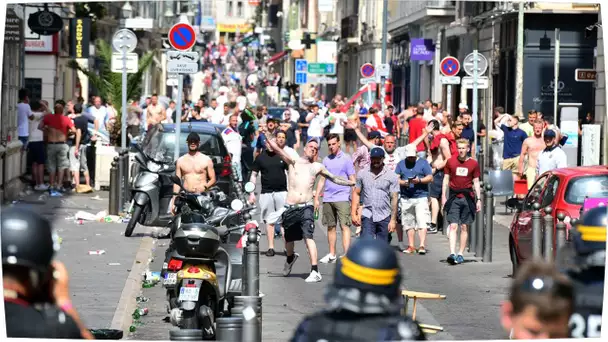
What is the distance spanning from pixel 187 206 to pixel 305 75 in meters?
43.7

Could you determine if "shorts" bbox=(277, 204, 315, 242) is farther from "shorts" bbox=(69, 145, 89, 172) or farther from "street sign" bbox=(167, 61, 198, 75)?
"shorts" bbox=(69, 145, 89, 172)

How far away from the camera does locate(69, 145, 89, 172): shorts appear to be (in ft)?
84.5

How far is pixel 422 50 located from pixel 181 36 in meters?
27.6

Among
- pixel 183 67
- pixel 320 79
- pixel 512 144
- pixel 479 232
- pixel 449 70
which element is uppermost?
pixel 320 79

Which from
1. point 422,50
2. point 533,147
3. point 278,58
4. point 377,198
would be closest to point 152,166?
point 377,198

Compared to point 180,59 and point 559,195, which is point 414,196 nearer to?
point 559,195

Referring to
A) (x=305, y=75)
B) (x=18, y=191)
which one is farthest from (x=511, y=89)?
(x=305, y=75)

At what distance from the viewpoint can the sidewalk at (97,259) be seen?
11.7m

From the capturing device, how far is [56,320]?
412 centimetres

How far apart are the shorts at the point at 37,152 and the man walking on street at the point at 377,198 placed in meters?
11.4

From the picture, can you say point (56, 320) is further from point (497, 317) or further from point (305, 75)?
point (305, 75)

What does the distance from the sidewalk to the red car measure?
12.6ft

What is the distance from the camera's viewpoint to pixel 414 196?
1764cm

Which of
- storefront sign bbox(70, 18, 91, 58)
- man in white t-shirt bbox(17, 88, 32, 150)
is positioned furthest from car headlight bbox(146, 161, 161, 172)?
storefront sign bbox(70, 18, 91, 58)
